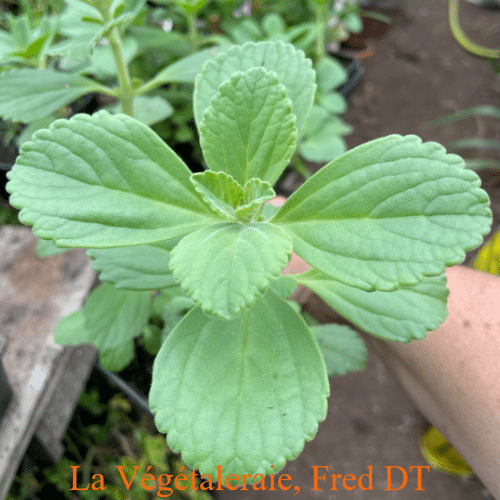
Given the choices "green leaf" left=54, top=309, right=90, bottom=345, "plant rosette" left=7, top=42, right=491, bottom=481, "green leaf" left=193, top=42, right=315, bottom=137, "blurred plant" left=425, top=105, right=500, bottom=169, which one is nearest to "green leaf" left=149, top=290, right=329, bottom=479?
"plant rosette" left=7, top=42, right=491, bottom=481

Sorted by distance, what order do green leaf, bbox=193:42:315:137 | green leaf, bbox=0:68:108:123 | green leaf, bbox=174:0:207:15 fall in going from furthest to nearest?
green leaf, bbox=174:0:207:15
green leaf, bbox=0:68:108:123
green leaf, bbox=193:42:315:137

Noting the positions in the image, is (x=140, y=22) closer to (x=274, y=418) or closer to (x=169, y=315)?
(x=169, y=315)

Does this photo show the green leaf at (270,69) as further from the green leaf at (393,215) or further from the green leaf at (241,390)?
the green leaf at (241,390)

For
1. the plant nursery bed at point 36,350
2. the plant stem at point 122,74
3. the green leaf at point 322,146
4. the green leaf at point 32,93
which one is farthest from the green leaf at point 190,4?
the plant nursery bed at point 36,350

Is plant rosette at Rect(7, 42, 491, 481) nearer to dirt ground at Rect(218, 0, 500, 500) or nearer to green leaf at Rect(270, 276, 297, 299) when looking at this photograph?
green leaf at Rect(270, 276, 297, 299)

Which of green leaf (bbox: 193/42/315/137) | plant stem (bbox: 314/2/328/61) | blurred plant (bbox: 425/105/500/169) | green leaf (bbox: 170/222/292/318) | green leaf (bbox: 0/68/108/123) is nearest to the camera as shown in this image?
green leaf (bbox: 170/222/292/318)

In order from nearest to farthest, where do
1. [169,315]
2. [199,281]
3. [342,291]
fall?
[199,281], [342,291], [169,315]

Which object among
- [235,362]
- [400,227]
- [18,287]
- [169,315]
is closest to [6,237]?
[18,287]
